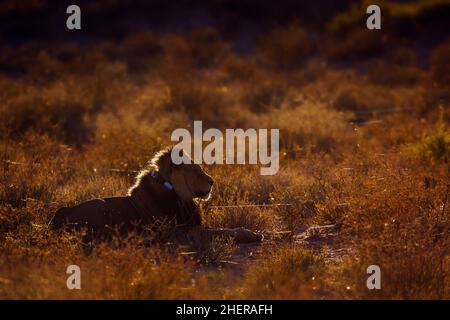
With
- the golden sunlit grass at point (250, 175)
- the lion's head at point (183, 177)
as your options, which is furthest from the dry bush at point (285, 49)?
the lion's head at point (183, 177)

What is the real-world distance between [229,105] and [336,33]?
13.4 metres

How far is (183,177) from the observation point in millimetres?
8359

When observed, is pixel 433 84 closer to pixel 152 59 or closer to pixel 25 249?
pixel 152 59

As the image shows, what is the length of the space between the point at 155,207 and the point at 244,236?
41.9 inches

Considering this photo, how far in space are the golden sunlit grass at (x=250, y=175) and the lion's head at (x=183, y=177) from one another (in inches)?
27.5

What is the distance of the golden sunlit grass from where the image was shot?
6289mm

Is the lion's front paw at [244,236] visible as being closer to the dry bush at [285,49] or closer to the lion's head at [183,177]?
the lion's head at [183,177]

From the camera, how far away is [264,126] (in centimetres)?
1539

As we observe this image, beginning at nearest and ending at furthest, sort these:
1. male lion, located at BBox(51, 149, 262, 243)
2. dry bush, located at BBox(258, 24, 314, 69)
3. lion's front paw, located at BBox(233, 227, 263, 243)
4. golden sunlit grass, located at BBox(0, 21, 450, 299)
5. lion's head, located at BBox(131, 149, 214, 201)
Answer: golden sunlit grass, located at BBox(0, 21, 450, 299)
male lion, located at BBox(51, 149, 262, 243)
lion's head, located at BBox(131, 149, 214, 201)
lion's front paw, located at BBox(233, 227, 263, 243)
dry bush, located at BBox(258, 24, 314, 69)

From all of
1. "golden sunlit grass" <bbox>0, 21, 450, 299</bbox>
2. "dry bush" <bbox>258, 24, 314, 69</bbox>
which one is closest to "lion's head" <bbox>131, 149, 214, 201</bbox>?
"golden sunlit grass" <bbox>0, 21, 450, 299</bbox>

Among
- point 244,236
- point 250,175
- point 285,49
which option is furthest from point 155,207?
point 285,49

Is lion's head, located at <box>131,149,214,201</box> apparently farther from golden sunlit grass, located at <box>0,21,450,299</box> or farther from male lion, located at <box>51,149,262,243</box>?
golden sunlit grass, located at <box>0,21,450,299</box>

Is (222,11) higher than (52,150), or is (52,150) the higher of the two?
(222,11)
